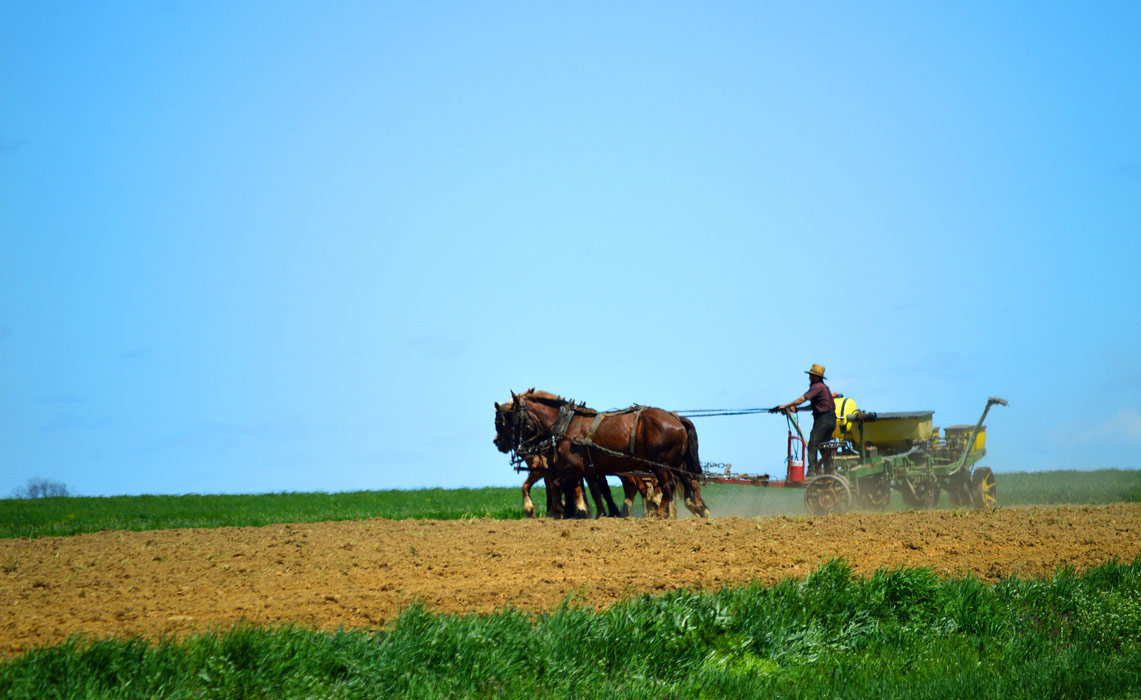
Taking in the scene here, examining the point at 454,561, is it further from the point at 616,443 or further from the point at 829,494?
the point at 829,494

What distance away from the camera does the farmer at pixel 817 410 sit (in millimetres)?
15953

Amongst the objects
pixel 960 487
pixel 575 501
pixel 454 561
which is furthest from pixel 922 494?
pixel 454 561

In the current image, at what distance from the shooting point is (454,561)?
10109 millimetres

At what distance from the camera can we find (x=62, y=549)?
471 inches

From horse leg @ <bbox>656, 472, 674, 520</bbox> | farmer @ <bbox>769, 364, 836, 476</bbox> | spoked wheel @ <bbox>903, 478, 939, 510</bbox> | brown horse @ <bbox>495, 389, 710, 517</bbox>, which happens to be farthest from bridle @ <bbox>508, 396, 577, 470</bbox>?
spoked wheel @ <bbox>903, 478, 939, 510</bbox>

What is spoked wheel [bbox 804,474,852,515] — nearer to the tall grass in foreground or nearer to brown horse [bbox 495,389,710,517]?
brown horse [bbox 495,389,710,517]

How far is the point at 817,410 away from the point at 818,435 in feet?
1.43

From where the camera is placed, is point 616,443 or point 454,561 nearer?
point 454,561

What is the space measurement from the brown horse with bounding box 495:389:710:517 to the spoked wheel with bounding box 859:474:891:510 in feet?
9.53

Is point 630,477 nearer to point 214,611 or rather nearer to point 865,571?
point 865,571

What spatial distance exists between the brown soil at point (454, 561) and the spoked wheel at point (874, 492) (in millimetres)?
3032

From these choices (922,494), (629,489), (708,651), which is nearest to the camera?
(708,651)

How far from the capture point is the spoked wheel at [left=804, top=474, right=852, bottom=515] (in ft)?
52.1

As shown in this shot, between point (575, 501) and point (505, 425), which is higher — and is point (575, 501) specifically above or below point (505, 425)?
below
